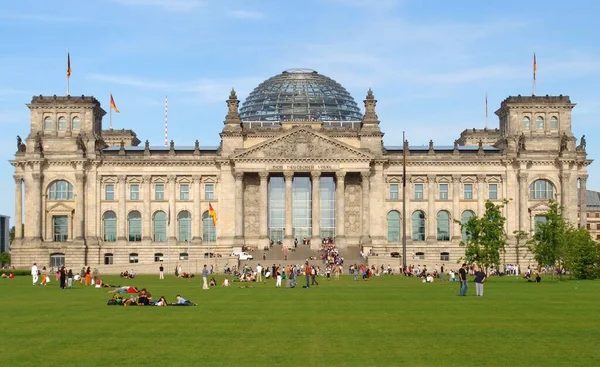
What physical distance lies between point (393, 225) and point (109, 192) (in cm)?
3880

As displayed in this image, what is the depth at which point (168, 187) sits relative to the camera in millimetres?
139500

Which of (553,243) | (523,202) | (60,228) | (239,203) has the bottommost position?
(553,243)

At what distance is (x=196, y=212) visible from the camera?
456 feet

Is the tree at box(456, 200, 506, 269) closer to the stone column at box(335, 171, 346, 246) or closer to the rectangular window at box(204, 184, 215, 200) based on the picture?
the stone column at box(335, 171, 346, 246)

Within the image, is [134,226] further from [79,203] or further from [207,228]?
[207,228]

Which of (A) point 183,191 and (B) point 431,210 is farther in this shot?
(A) point 183,191

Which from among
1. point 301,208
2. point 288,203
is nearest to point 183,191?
point 288,203

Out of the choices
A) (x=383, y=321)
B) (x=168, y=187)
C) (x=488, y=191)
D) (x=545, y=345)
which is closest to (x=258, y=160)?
(x=168, y=187)

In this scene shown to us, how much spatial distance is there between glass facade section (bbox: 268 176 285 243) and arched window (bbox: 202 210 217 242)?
792cm

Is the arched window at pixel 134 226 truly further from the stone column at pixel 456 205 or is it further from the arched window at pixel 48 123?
the stone column at pixel 456 205

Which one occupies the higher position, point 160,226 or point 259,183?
point 259,183

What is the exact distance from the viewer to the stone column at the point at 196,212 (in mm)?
139125

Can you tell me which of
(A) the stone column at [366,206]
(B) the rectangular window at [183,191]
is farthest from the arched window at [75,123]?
(A) the stone column at [366,206]

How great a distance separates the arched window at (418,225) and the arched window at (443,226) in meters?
2.15
